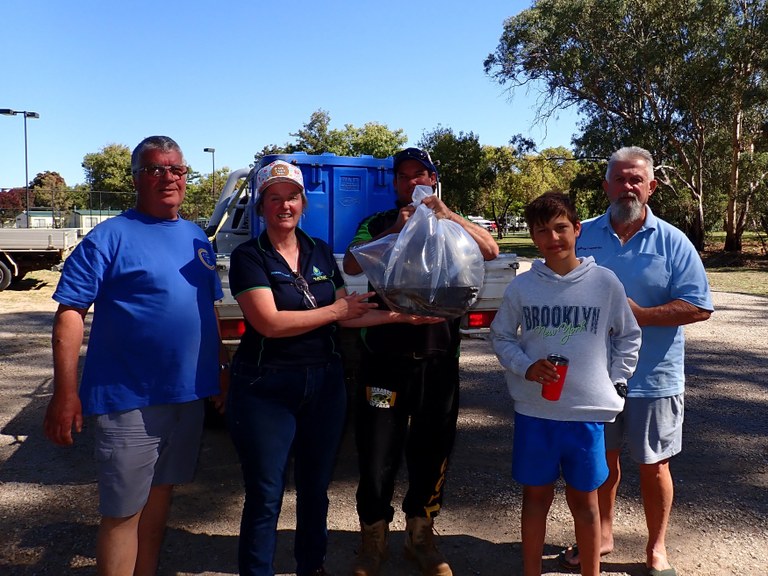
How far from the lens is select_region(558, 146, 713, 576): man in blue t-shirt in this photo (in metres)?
2.85

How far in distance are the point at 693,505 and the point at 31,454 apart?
435cm

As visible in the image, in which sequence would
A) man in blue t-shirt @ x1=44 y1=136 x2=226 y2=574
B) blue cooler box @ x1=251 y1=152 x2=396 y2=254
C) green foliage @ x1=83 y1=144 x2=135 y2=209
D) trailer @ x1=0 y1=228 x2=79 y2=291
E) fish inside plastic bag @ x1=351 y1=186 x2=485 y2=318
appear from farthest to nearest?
green foliage @ x1=83 y1=144 x2=135 y2=209 → trailer @ x1=0 y1=228 x2=79 y2=291 → blue cooler box @ x1=251 y1=152 x2=396 y2=254 → fish inside plastic bag @ x1=351 y1=186 x2=485 y2=318 → man in blue t-shirt @ x1=44 y1=136 x2=226 y2=574

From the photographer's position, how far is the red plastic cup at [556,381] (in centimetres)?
246

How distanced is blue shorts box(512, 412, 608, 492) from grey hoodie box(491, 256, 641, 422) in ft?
0.15

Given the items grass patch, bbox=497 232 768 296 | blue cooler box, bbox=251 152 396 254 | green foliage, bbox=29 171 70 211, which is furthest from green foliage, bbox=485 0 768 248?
green foliage, bbox=29 171 70 211

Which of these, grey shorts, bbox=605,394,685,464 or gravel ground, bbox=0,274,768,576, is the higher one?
grey shorts, bbox=605,394,685,464

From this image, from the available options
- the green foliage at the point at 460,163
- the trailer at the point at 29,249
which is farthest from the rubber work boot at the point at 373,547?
the green foliage at the point at 460,163

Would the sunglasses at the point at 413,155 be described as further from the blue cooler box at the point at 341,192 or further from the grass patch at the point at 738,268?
the grass patch at the point at 738,268

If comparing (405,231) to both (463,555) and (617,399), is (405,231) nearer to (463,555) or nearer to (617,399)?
(617,399)

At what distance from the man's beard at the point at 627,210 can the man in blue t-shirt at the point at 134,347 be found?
6.07 feet

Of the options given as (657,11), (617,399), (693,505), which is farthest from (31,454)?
(657,11)

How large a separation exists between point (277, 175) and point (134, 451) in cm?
113

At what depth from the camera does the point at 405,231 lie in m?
2.60

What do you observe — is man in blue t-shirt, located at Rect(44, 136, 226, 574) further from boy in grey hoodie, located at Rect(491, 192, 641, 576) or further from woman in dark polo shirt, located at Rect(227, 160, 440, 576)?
boy in grey hoodie, located at Rect(491, 192, 641, 576)
